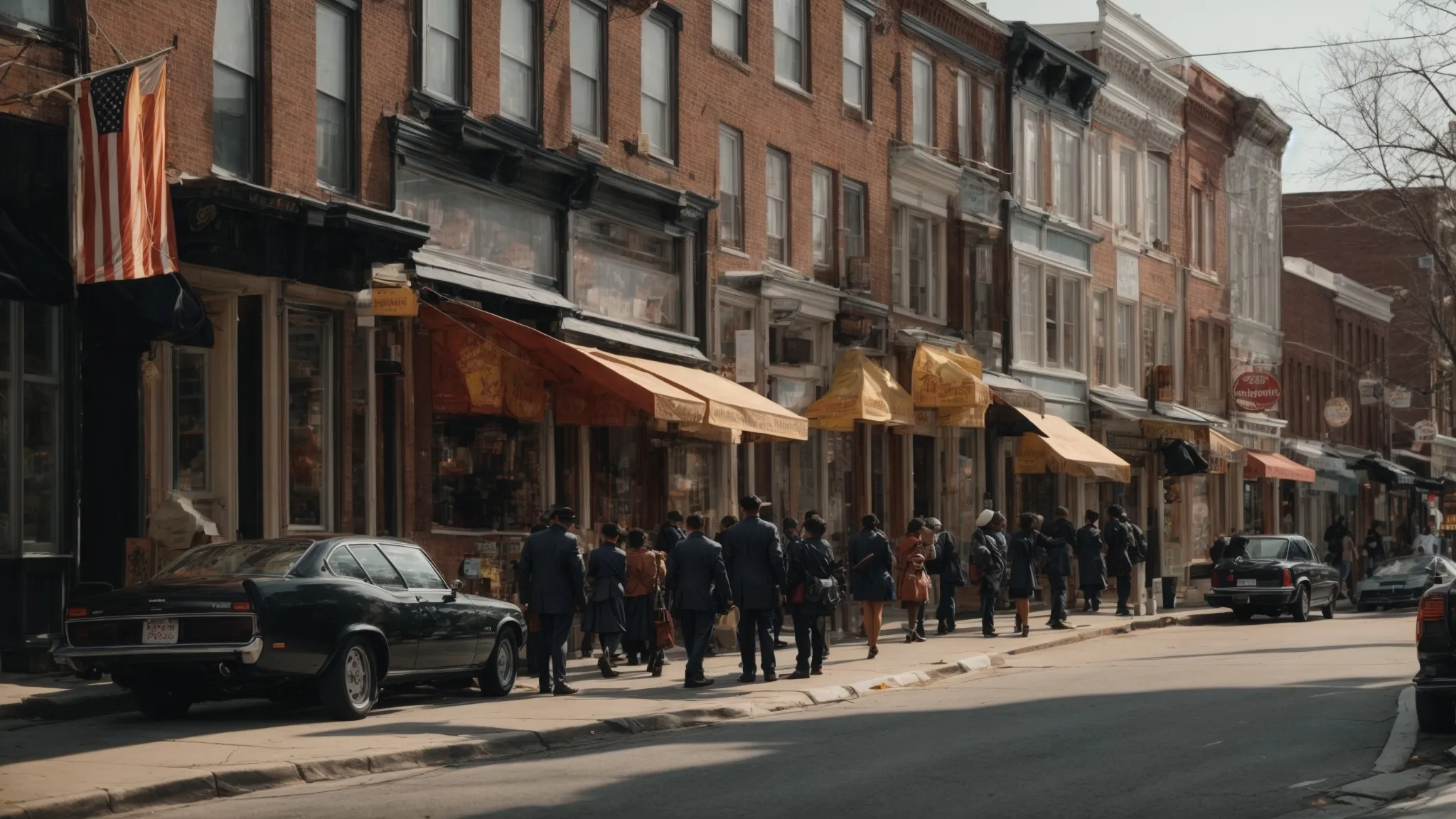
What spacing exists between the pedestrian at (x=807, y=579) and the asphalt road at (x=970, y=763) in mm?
1081

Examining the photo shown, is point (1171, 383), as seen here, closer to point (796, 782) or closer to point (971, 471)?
point (971, 471)

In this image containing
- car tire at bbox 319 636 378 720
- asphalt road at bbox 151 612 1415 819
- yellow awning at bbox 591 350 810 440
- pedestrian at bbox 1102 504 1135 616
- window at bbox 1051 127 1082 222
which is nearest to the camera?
asphalt road at bbox 151 612 1415 819

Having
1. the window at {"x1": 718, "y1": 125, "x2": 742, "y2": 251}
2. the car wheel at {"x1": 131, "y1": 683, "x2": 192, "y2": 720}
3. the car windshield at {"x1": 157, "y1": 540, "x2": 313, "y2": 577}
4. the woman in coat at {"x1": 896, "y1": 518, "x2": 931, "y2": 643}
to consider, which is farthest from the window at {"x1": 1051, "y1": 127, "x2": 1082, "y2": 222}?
the car wheel at {"x1": 131, "y1": 683, "x2": 192, "y2": 720}

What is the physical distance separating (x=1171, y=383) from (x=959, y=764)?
35.7 meters

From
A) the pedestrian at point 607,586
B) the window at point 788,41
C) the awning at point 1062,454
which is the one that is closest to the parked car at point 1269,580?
the awning at point 1062,454

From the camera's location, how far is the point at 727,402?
1029 inches

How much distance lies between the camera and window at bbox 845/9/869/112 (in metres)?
34.8

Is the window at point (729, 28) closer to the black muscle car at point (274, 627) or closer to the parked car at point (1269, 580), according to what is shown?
the parked car at point (1269, 580)

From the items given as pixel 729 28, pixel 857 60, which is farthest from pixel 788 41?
pixel 857 60

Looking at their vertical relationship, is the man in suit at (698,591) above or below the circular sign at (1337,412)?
below

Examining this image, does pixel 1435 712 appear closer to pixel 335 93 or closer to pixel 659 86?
pixel 335 93

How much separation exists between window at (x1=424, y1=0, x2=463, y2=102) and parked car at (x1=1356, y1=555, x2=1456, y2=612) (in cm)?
2435

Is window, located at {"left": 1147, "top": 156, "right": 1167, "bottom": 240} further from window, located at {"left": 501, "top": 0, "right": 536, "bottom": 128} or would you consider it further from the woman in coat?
window, located at {"left": 501, "top": 0, "right": 536, "bottom": 128}

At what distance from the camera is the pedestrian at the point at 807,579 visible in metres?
21.0
